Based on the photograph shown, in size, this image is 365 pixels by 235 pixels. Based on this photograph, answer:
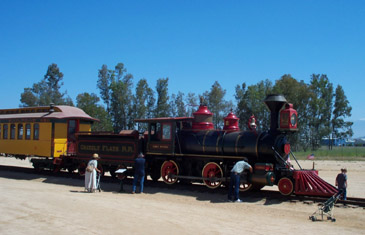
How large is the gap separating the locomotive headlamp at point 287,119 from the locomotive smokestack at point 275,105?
19cm

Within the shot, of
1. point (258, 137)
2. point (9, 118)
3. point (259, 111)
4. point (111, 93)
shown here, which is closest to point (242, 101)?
point (259, 111)

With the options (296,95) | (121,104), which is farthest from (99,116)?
(296,95)

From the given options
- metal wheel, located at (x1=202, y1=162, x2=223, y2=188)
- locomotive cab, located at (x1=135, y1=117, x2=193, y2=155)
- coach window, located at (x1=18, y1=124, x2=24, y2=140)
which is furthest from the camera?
coach window, located at (x1=18, y1=124, x2=24, y2=140)

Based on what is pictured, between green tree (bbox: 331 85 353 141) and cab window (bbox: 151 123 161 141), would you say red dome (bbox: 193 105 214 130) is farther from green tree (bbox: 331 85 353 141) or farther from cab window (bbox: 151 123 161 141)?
green tree (bbox: 331 85 353 141)

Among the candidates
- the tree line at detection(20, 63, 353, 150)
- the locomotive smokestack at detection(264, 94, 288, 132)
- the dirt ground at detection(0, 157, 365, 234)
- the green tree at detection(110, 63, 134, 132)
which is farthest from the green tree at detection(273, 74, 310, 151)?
the dirt ground at detection(0, 157, 365, 234)

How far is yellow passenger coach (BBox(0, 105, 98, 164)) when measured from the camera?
18.0 meters

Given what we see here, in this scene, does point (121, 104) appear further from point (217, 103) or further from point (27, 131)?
point (27, 131)

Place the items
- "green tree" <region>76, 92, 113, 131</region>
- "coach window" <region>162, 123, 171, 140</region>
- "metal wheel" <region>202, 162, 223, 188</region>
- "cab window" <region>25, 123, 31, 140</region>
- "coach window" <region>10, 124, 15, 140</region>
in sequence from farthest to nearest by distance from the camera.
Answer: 1. "green tree" <region>76, 92, 113, 131</region>
2. "coach window" <region>10, 124, 15, 140</region>
3. "cab window" <region>25, 123, 31, 140</region>
4. "coach window" <region>162, 123, 171, 140</region>
5. "metal wheel" <region>202, 162, 223, 188</region>

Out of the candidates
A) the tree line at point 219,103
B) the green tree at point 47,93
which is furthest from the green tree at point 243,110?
the green tree at point 47,93

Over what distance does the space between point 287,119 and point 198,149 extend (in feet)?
11.8

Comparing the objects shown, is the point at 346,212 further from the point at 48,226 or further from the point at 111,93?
the point at 111,93

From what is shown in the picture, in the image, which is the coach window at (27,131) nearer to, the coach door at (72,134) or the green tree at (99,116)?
the coach door at (72,134)

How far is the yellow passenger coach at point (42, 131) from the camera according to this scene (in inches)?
709

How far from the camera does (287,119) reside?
1197 cm
